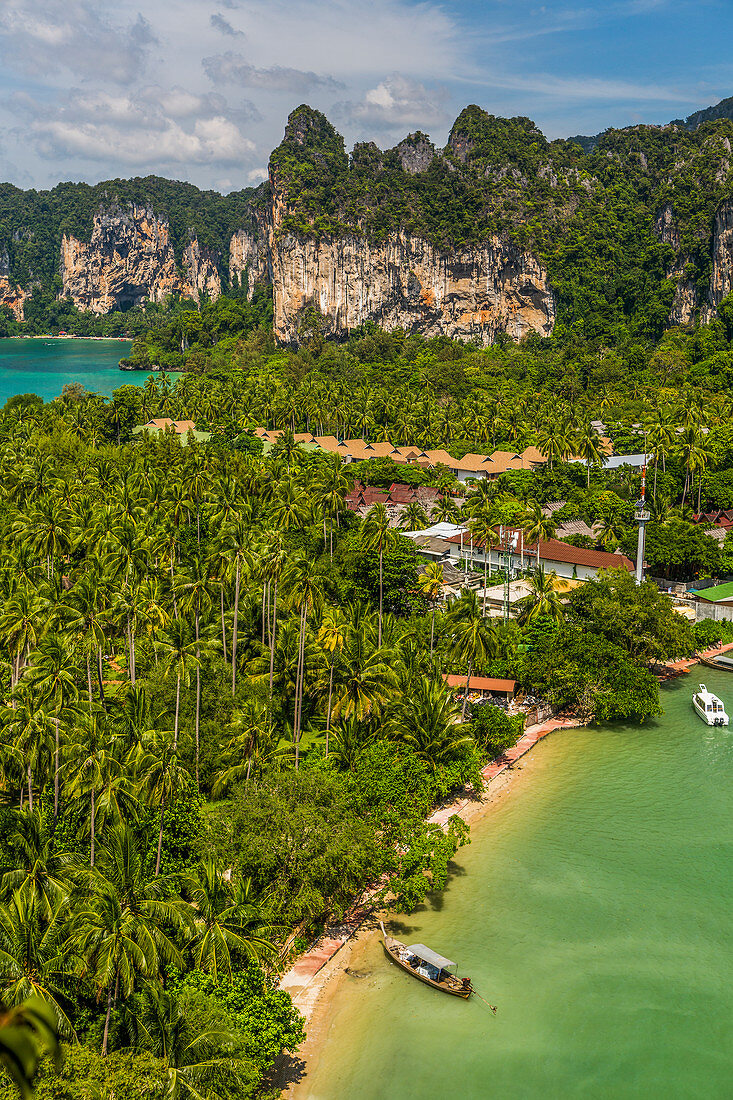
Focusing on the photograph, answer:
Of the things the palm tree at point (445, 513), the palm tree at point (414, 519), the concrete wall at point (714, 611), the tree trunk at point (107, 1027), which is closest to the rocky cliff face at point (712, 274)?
the palm tree at point (445, 513)

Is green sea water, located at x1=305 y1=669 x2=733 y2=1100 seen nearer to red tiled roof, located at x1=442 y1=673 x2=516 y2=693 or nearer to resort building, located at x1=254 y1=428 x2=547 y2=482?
red tiled roof, located at x1=442 y1=673 x2=516 y2=693

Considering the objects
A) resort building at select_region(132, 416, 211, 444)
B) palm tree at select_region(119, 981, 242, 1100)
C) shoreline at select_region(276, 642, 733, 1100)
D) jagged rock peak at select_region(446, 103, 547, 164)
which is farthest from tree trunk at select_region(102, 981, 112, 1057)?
jagged rock peak at select_region(446, 103, 547, 164)

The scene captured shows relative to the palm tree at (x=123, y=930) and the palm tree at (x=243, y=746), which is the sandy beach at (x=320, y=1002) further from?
the palm tree at (x=243, y=746)

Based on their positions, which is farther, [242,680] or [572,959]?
[242,680]

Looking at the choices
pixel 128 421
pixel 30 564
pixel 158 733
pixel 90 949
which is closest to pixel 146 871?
pixel 158 733

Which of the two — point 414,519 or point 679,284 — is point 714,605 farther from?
point 679,284

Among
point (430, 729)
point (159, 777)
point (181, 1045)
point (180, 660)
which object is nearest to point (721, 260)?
point (430, 729)
